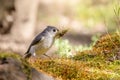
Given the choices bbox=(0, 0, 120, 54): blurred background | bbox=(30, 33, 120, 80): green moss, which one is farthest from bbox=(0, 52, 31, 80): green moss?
bbox=(0, 0, 120, 54): blurred background

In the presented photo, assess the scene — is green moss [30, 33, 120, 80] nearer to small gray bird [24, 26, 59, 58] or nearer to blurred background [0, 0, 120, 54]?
small gray bird [24, 26, 59, 58]

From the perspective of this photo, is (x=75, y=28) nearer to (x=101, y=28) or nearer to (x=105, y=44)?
(x=101, y=28)

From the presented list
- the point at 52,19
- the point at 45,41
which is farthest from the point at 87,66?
the point at 52,19

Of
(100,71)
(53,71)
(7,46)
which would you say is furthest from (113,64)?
(7,46)

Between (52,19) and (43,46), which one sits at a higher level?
(52,19)

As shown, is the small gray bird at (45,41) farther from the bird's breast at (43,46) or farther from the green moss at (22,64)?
the green moss at (22,64)

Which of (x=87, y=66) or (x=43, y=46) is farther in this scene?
(x=43, y=46)

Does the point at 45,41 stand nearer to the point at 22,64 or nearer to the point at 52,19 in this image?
the point at 22,64

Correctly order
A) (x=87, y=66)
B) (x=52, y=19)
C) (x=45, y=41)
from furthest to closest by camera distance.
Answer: (x=52, y=19), (x=45, y=41), (x=87, y=66)

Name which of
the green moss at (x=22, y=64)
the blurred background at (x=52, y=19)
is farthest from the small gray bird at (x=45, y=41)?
the blurred background at (x=52, y=19)

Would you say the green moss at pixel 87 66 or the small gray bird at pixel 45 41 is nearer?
the green moss at pixel 87 66
